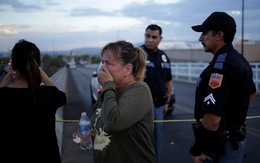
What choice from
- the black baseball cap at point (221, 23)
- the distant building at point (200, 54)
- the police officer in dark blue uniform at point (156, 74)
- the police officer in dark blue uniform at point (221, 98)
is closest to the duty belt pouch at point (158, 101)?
the police officer in dark blue uniform at point (156, 74)

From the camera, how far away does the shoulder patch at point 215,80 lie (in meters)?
2.23

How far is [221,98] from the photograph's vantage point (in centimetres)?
224

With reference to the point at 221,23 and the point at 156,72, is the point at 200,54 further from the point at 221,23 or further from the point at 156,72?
the point at 221,23

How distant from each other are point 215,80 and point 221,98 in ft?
0.50

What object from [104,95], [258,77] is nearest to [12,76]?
[104,95]

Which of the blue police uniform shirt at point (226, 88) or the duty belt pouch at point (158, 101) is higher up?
the blue police uniform shirt at point (226, 88)

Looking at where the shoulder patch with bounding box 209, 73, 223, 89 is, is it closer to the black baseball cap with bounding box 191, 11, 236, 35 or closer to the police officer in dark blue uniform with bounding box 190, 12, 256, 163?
the police officer in dark blue uniform with bounding box 190, 12, 256, 163

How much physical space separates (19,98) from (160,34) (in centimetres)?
288

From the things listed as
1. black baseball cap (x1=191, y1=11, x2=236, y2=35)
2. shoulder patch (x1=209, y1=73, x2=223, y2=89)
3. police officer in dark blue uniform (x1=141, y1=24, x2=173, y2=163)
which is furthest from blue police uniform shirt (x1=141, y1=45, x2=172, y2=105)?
shoulder patch (x1=209, y1=73, x2=223, y2=89)

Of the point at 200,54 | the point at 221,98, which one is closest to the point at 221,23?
the point at 221,98

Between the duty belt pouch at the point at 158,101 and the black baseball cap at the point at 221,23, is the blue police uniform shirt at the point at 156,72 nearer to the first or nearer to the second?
the duty belt pouch at the point at 158,101

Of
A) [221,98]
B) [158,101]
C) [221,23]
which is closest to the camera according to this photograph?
[221,98]

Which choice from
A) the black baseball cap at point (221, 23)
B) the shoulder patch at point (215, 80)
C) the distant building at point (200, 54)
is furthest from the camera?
the distant building at point (200, 54)

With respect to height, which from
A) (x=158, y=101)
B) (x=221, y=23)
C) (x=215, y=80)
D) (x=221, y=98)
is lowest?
(x=158, y=101)
